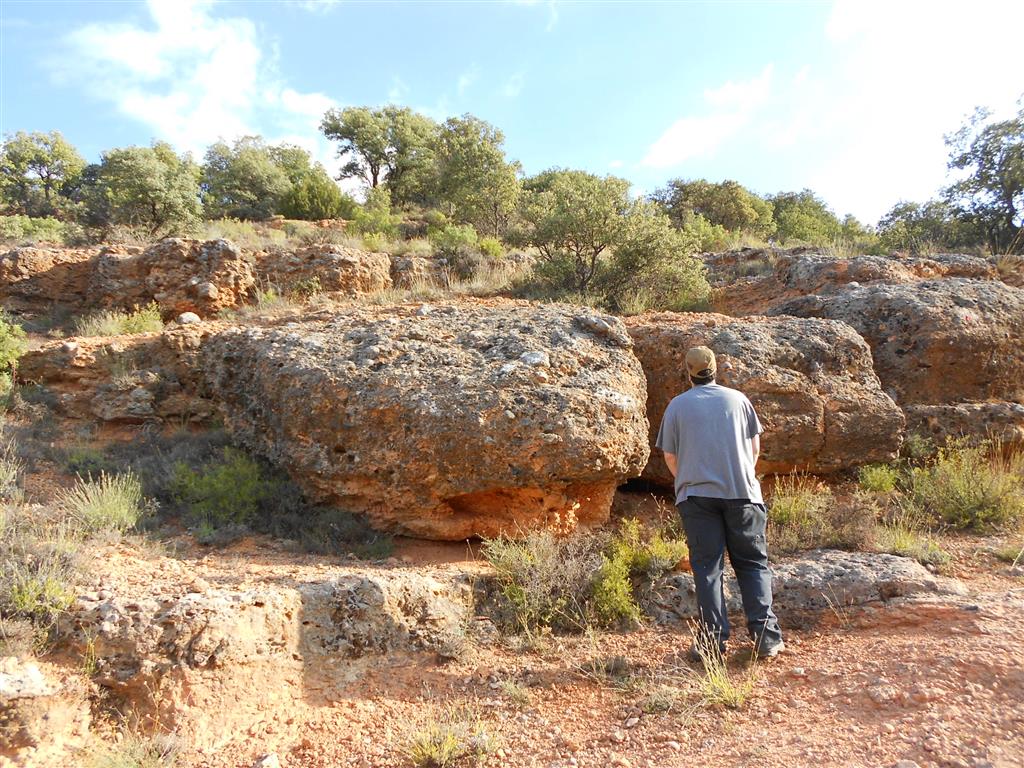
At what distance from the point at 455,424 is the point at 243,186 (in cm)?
1827

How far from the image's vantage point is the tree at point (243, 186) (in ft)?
58.4

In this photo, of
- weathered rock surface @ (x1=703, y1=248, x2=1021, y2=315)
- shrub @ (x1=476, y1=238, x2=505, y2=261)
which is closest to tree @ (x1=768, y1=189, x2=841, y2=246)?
weathered rock surface @ (x1=703, y1=248, x2=1021, y2=315)

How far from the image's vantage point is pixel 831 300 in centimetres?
692

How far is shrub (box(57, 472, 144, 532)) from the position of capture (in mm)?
3904

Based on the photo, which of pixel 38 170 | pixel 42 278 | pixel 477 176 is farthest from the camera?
pixel 38 170

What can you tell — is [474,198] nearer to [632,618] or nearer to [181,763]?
[632,618]

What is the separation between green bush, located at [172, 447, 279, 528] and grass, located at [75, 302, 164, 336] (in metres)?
3.38

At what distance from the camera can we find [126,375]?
6.04 m

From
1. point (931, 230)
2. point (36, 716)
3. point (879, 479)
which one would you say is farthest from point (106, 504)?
point (931, 230)

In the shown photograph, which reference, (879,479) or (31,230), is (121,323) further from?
(31,230)

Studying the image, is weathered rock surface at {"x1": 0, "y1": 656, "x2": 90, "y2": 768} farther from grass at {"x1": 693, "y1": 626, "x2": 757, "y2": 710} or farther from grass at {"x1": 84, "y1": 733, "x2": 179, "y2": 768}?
grass at {"x1": 693, "y1": 626, "x2": 757, "y2": 710}

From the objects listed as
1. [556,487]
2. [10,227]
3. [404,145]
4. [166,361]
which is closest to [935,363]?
[556,487]

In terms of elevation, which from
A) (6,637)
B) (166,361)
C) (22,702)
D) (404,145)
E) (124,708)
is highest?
(404,145)

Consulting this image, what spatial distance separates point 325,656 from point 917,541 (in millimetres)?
4237
